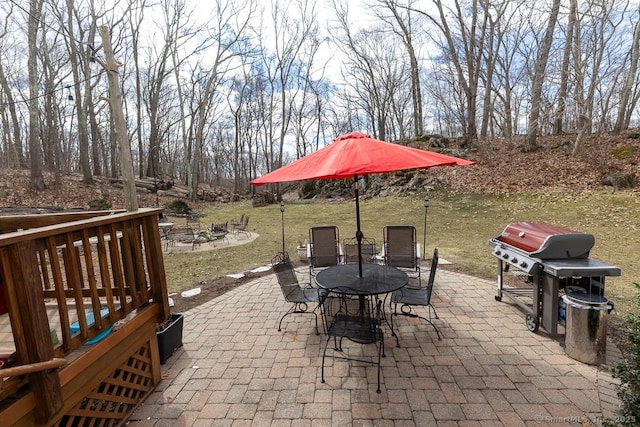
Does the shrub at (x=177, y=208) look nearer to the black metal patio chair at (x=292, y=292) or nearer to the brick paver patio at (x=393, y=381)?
the brick paver patio at (x=393, y=381)

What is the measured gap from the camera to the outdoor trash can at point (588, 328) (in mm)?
2842

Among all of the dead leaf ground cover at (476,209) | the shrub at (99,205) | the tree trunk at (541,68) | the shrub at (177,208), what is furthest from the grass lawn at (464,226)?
the tree trunk at (541,68)

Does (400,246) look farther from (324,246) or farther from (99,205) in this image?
(99,205)

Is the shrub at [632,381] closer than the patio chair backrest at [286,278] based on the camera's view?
Yes

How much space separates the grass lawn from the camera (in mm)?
6055

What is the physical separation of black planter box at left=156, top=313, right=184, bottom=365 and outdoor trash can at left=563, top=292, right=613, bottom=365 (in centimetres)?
398

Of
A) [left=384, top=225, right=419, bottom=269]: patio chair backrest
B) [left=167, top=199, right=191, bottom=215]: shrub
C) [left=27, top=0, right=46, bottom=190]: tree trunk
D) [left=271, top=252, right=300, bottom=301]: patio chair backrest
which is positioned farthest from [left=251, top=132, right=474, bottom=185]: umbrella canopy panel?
[left=27, top=0, right=46, bottom=190]: tree trunk

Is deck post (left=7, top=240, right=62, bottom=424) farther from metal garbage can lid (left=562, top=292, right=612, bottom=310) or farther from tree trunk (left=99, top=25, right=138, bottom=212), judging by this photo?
tree trunk (left=99, top=25, right=138, bottom=212)

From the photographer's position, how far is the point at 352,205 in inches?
618

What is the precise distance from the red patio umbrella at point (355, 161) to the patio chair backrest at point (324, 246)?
7.43 feet

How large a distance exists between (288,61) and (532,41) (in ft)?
51.1

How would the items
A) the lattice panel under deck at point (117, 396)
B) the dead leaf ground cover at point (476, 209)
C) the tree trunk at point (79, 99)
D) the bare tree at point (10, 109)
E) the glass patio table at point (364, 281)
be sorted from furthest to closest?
the bare tree at point (10, 109), the tree trunk at point (79, 99), the dead leaf ground cover at point (476, 209), the glass patio table at point (364, 281), the lattice panel under deck at point (117, 396)

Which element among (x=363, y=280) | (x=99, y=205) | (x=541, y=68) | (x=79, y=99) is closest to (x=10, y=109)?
(x=79, y=99)

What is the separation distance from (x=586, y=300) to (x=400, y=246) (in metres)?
2.59
